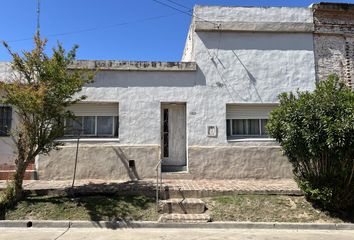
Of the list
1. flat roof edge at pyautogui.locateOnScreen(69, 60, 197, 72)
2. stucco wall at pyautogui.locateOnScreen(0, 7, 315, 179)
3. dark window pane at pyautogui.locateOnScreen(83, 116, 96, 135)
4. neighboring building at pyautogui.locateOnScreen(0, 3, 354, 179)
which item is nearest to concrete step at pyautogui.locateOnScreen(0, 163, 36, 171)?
neighboring building at pyautogui.locateOnScreen(0, 3, 354, 179)

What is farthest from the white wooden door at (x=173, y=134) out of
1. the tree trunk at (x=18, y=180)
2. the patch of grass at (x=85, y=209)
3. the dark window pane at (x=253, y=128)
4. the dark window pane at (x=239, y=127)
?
the tree trunk at (x=18, y=180)

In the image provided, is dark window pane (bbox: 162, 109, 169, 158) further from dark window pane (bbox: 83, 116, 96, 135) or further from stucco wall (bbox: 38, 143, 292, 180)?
dark window pane (bbox: 83, 116, 96, 135)

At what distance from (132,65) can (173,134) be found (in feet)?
8.74

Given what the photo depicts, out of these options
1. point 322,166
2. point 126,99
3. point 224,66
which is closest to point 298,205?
point 322,166

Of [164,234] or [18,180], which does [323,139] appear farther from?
[18,180]

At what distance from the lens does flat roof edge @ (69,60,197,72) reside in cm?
1145

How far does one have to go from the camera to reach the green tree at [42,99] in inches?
331

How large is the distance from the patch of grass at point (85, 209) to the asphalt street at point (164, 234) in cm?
44

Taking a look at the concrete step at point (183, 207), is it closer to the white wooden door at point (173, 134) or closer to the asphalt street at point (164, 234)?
the asphalt street at point (164, 234)

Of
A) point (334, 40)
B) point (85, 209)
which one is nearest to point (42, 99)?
point (85, 209)

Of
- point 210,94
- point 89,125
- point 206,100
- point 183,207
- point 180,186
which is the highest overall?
point 210,94

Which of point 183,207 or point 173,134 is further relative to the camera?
point 173,134

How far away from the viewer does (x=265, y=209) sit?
8.52 meters

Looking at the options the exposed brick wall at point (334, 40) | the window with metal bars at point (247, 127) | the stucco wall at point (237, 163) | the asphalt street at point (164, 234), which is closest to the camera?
the asphalt street at point (164, 234)
